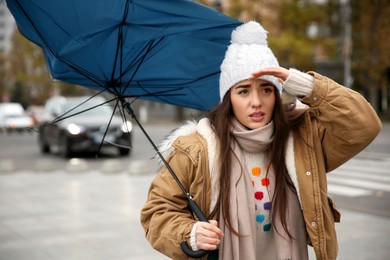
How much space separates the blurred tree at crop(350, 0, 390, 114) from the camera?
107ft

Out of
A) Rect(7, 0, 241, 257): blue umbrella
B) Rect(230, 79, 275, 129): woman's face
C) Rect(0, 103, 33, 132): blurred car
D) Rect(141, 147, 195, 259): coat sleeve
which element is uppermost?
Rect(7, 0, 241, 257): blue umbrella

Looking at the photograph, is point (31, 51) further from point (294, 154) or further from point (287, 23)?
point (294, 154)

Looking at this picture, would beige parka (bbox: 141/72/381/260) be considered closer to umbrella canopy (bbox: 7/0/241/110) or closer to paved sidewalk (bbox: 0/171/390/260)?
umbrella canopy (bbox: 7/0/241/110)

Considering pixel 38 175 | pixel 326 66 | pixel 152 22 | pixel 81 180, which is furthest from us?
pixel 326 66

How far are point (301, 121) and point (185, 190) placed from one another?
0.61 meters

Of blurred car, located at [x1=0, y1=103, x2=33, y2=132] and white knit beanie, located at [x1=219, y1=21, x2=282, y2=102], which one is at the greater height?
white knit beanie, located at [x1=219, y1=21, x2=282, y2=102]

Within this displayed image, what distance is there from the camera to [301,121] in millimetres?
2559

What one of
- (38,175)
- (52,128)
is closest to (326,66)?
(52,128)

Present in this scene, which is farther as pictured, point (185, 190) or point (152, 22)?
point (152, 22)

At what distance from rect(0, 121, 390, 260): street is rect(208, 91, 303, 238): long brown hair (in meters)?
0.82

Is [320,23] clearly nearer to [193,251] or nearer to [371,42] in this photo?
[371,42]

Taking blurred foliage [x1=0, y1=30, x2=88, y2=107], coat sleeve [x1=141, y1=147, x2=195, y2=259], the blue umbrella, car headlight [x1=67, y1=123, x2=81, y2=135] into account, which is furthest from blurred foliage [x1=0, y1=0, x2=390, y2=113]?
coat sleeve [x1=141, y1=147, x2=195, y2=259]

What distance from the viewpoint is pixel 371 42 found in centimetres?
3306

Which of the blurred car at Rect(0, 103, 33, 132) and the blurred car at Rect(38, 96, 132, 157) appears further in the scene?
the blurred car at Rect(0, 103, 33, 132)
